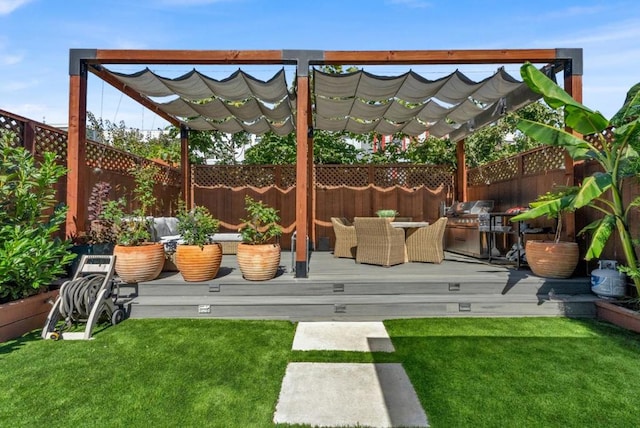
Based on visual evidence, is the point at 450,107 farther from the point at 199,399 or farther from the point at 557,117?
the point at 557,117

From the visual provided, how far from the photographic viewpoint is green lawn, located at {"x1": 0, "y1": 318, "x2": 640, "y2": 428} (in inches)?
80.2

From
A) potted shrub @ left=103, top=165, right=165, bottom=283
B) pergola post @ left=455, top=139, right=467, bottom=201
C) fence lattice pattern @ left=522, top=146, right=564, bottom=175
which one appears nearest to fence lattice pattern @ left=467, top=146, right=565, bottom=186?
fence lattice pattern @ left=522, top=146, right=564, bottom=175

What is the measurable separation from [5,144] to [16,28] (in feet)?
17.2

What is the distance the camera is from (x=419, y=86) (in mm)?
4781

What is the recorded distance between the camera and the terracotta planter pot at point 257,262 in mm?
4289

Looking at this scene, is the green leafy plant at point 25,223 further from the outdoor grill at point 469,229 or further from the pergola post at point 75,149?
the outdoor grill at point 469,229

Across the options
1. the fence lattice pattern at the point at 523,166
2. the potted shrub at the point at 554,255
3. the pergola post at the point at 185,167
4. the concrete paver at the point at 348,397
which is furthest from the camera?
the pergola post at the point at 185,167

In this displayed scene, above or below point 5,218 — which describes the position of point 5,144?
above

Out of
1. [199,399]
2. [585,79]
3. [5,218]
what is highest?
[585,79]

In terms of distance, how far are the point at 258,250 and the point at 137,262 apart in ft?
4.84

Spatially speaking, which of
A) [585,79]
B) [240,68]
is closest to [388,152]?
[585,79]

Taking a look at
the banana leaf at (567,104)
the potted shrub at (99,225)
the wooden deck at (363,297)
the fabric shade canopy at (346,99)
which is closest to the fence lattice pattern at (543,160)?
the fabric shade canopy at (346,99)

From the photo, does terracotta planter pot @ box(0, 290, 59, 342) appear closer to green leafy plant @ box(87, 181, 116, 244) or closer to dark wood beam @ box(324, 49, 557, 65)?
green leafy plant @ box(87, 181, 116, 244)

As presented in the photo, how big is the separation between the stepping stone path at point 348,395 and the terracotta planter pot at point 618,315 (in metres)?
2.58
